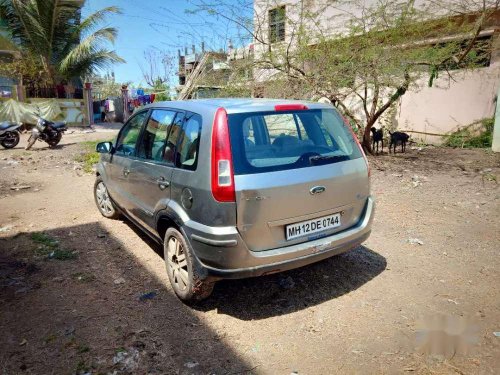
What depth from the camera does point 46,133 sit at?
36.7ft

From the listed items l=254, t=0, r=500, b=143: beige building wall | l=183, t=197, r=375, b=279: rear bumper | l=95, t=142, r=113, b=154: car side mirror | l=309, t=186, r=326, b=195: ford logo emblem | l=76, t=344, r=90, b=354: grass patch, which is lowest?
l=76, t=344, r=90, b=354: grass patch

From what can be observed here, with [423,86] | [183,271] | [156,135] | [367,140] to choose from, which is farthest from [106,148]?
[423,86]

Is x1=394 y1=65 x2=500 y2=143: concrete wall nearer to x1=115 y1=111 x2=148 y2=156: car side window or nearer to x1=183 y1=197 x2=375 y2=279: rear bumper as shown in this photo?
x1=115 y1=111 x2=148 y2=156: car side window

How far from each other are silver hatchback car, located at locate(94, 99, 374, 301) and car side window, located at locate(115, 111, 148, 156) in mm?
434

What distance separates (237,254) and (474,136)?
36.2ft

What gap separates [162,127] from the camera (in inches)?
131

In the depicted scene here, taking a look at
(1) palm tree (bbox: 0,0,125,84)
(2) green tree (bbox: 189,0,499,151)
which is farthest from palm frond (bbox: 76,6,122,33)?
(2) green tree (bbox: 189,0,499,151)

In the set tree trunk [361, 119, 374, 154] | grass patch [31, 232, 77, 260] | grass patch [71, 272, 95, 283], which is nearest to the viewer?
grass patch [71, 272, 95, 283]

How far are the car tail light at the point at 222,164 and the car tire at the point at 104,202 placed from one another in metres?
2.75

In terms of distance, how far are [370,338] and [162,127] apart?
247cm

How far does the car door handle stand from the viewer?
2998mm

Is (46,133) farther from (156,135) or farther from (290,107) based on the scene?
(290,107)

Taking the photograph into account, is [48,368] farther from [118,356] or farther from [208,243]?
[208,243]

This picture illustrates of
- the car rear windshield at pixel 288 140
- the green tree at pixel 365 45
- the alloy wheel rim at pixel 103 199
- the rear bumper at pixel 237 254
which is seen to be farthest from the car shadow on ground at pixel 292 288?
the green tree at pixel 365 45
